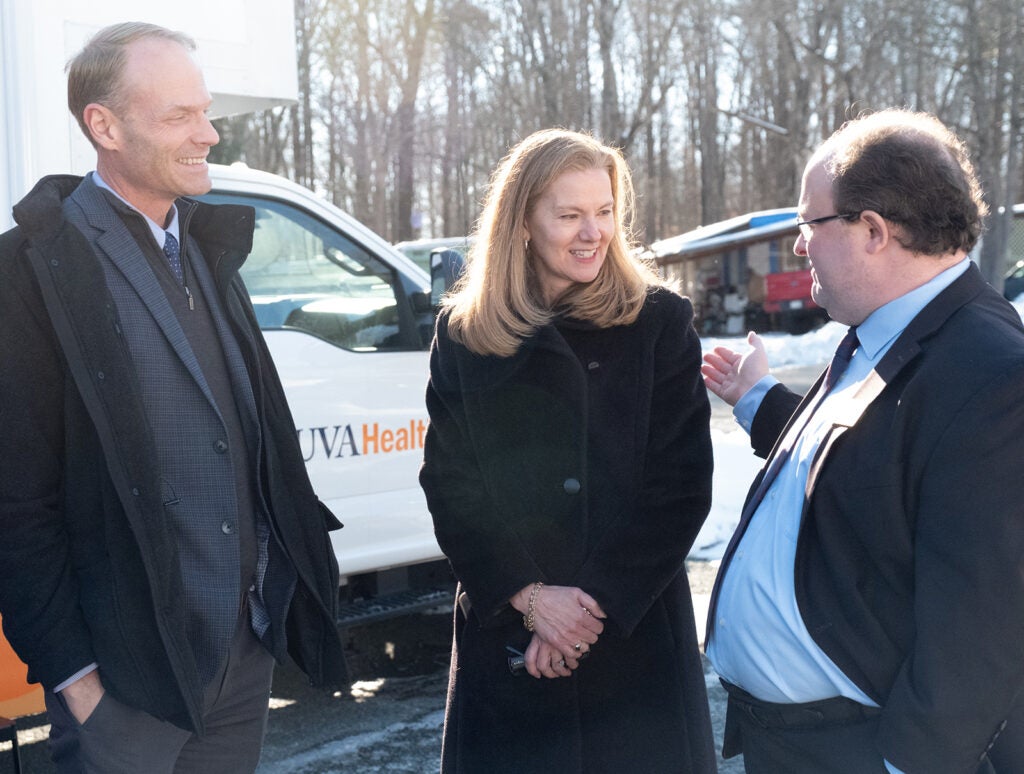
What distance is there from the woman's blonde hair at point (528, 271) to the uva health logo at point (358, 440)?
5.25 feet

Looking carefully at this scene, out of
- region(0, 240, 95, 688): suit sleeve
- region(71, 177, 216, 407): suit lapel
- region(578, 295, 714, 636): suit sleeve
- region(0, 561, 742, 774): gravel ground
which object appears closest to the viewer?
region(0, 240, 95, 688): suit sleeve

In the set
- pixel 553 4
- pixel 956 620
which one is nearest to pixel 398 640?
pixel 956 620

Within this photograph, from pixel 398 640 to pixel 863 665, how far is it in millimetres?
3876

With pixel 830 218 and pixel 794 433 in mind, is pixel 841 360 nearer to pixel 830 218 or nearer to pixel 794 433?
pixel 794 433

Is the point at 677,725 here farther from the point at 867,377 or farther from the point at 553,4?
the point at 553,4

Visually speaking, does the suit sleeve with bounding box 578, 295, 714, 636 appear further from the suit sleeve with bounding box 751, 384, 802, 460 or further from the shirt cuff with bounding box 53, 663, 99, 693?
the shirt cuff with bounding box 53, 663, 99, 693

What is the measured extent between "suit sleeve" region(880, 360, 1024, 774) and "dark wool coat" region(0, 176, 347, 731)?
129 centimetres

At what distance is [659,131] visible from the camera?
155 ft

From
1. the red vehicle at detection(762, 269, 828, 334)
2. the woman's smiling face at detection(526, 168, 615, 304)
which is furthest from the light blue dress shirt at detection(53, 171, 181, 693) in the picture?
the red vehicle at detection(762, 269, 828, 334)

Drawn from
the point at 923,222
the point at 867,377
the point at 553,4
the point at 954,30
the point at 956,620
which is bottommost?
the point at 956,620

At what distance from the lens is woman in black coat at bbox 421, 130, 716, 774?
2387 millimetres

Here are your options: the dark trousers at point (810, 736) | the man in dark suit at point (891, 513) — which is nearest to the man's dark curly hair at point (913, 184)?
the man in dark suit at point (891, 513)

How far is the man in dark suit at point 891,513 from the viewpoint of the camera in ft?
5.45

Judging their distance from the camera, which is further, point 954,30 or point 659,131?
point 659,131
